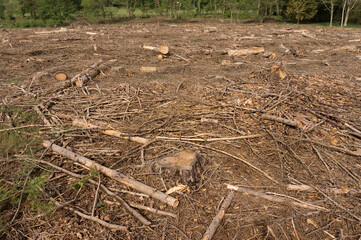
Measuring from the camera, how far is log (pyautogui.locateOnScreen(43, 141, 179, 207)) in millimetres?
3094

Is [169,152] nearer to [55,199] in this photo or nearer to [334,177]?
[55,199]

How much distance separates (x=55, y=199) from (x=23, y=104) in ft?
12.4

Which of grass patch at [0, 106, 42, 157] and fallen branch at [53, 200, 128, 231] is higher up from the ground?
grass patch at [0, 106, 42, 157]

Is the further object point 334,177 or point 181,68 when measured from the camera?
point 181,68

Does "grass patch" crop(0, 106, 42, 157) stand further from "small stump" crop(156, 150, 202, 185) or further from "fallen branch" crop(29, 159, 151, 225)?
"small stump" crop(156, 150, 202, 185)

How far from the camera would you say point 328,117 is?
4.91 m

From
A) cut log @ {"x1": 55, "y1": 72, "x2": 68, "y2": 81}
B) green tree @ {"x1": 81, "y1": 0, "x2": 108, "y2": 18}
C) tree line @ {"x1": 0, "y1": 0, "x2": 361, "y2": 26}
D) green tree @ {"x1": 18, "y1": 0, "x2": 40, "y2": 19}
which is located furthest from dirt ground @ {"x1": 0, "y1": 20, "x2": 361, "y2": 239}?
green tree @ {"x1": 18, "y1": 0, "x2": 40, "y2": 19}

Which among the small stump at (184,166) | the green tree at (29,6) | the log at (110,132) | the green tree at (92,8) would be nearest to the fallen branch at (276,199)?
the small stump at (184,166)

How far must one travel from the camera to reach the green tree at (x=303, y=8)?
26891 millimetres

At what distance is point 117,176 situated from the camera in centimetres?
346

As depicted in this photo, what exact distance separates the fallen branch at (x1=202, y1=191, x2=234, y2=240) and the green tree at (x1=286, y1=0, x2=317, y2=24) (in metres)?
30.9

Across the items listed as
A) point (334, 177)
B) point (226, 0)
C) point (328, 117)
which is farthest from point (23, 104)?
point (226, 0)

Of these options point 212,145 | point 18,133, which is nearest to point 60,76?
point 18,133

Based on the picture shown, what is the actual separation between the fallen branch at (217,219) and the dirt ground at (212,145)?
0.23ft
